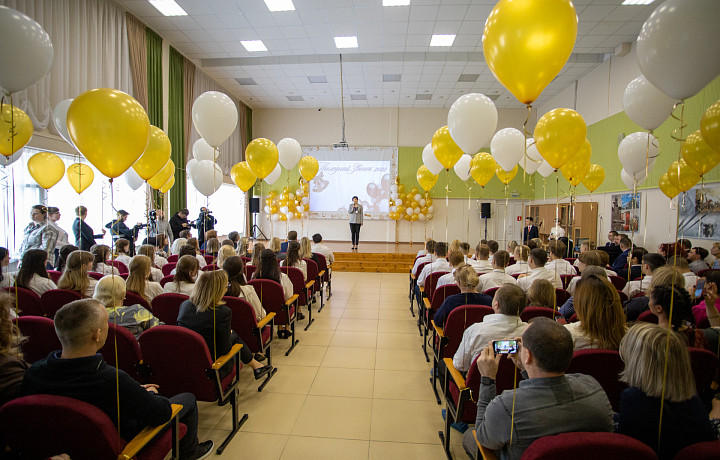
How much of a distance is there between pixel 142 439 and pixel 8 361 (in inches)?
26.5

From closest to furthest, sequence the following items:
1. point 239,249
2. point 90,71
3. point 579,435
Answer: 1. point 579,435
2. point 239,249
3. point 90,71

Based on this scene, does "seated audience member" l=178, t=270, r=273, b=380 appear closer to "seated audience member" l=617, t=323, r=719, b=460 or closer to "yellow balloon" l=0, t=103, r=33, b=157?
"yellow balloon" l=0, t=103, r=33, b=157

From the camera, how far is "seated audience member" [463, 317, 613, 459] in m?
1.29

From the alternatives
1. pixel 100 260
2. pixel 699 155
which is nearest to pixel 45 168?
pixel 100 260

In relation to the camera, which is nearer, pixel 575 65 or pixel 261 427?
pixel 261 427

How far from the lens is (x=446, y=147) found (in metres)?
4.51

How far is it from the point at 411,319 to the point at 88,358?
173 inches

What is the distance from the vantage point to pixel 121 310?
2.50 meters

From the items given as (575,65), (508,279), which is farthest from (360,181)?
(508,279)

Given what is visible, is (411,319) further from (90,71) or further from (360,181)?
(360,181)

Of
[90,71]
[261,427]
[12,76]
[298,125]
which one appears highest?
[298,125]

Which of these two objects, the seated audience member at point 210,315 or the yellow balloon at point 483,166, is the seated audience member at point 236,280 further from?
the yellow balloon at point 483,166

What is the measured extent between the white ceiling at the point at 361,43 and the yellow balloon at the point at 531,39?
527cm

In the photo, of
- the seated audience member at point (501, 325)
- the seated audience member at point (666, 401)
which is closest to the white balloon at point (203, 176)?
the seated audience member at point (501, 325)
